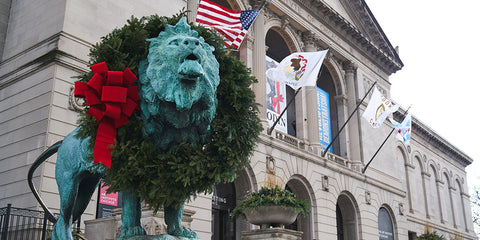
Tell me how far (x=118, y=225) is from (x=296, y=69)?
40.4ft

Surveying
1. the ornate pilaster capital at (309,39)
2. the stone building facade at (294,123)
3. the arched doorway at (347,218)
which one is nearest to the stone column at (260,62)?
the stone building facade at (294,123)

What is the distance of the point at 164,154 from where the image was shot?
11.7 ft

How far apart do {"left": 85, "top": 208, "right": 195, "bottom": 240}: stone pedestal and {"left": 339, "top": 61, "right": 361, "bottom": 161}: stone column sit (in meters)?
22.3

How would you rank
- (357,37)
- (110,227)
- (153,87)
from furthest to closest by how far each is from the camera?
(357,37), (110,227), (153,87)

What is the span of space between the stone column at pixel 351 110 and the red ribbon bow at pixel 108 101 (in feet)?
94.3

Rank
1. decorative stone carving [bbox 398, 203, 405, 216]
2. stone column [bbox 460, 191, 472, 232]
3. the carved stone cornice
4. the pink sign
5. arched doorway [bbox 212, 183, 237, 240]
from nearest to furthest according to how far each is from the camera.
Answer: the pink sign, arched doorway [bbox 212, 183, 237, 240], decorative stone carving [bbox 398, 203, 405, 216], the carved stone cornice, stone column [bbox 460, 191, 472, 232]

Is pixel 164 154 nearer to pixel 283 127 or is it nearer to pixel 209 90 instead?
Answer: pixel 209 90

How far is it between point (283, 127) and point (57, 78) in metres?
13.9

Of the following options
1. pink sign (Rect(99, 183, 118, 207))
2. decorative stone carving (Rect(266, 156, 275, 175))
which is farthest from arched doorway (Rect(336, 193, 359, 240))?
pink sign (Rect(99, 183, 118, 207))

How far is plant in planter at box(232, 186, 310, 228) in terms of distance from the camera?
12250 millimetres

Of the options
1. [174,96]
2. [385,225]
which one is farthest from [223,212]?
[174,96]

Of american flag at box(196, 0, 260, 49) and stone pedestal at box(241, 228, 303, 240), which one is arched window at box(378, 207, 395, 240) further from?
stone pedestal at box(241, 228, 303, 240)

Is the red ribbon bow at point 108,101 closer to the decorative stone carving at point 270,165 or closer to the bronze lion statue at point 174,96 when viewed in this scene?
the bronze lion statue at point 174,96

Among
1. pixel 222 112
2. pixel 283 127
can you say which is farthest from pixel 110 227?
pixel 283 127
